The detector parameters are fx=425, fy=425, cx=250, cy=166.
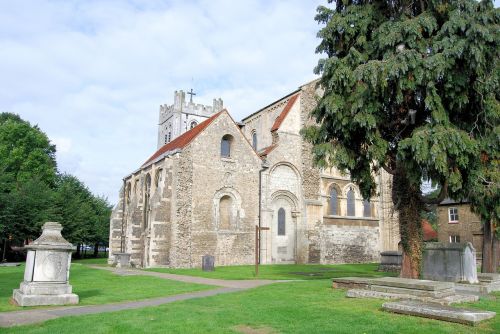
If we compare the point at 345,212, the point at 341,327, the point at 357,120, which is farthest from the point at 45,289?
the point at 345,212

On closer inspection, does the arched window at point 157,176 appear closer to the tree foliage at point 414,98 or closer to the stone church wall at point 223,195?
the stone church wall at point 223,195

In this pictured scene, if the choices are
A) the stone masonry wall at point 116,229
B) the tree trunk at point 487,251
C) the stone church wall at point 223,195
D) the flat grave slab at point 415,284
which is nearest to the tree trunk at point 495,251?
the tree trunk at point 487,251

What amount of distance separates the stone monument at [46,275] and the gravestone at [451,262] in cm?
1211

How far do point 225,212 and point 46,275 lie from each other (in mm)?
17964

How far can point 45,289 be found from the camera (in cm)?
1064

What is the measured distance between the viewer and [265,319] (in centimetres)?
838

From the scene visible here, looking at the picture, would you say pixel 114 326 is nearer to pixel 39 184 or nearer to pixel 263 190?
pixel 263 190

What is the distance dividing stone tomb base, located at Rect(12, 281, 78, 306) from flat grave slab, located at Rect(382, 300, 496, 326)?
778 centimetres

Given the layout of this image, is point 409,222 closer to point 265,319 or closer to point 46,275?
point 265,319

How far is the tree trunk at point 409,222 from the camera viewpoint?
1346 cm

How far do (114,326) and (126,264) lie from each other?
2066 centimetres

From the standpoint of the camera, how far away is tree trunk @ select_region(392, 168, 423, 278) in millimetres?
13461

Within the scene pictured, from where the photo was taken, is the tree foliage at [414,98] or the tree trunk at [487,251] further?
the tree trunk at [487,251]

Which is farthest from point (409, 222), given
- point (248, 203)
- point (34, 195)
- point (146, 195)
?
point (34, 195)
